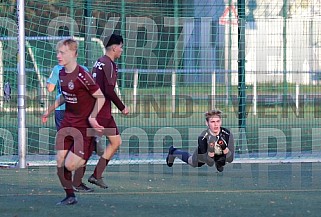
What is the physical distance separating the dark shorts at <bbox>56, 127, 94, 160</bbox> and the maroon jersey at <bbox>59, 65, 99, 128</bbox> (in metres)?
0.06

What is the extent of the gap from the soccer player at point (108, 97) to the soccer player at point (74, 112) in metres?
0.74

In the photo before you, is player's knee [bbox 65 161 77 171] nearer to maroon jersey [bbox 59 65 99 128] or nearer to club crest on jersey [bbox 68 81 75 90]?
maroon jersey [bbox 59 65 99 128]

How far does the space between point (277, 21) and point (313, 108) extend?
319 cm

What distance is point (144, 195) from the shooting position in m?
8.66

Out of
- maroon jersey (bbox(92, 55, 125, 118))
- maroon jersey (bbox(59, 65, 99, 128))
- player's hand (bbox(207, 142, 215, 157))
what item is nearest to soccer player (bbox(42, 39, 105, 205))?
maroon jersey (bbox(59, 65, 99, 128))

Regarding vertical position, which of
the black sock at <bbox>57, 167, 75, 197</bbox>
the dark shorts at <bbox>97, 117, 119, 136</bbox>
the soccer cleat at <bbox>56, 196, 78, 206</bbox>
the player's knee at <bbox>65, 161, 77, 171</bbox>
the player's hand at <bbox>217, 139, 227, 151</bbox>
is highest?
the dark shorts at <bbox>97, 117, 119, 136</bbox>

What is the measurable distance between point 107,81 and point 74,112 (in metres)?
0.94

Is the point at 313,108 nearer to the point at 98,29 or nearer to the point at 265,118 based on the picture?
the point at 265,118

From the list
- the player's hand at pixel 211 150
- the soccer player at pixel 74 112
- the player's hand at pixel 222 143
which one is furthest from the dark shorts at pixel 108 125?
the player's hand at pixel 222 143

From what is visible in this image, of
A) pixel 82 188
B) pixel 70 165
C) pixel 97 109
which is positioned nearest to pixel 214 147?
pixel 82 188

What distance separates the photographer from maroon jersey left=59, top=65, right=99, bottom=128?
8141mm

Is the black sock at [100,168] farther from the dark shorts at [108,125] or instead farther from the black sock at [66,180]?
the black sock at [66,180]

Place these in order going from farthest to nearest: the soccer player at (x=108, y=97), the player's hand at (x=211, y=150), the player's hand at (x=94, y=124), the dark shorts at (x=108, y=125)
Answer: the player's hand at (x=211, y=150), the soccer player at (x=108, y=97), the dark shorts at (x=108, y=125), the player's hand at (x=94, y=124)

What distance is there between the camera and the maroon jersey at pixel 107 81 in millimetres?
9117
